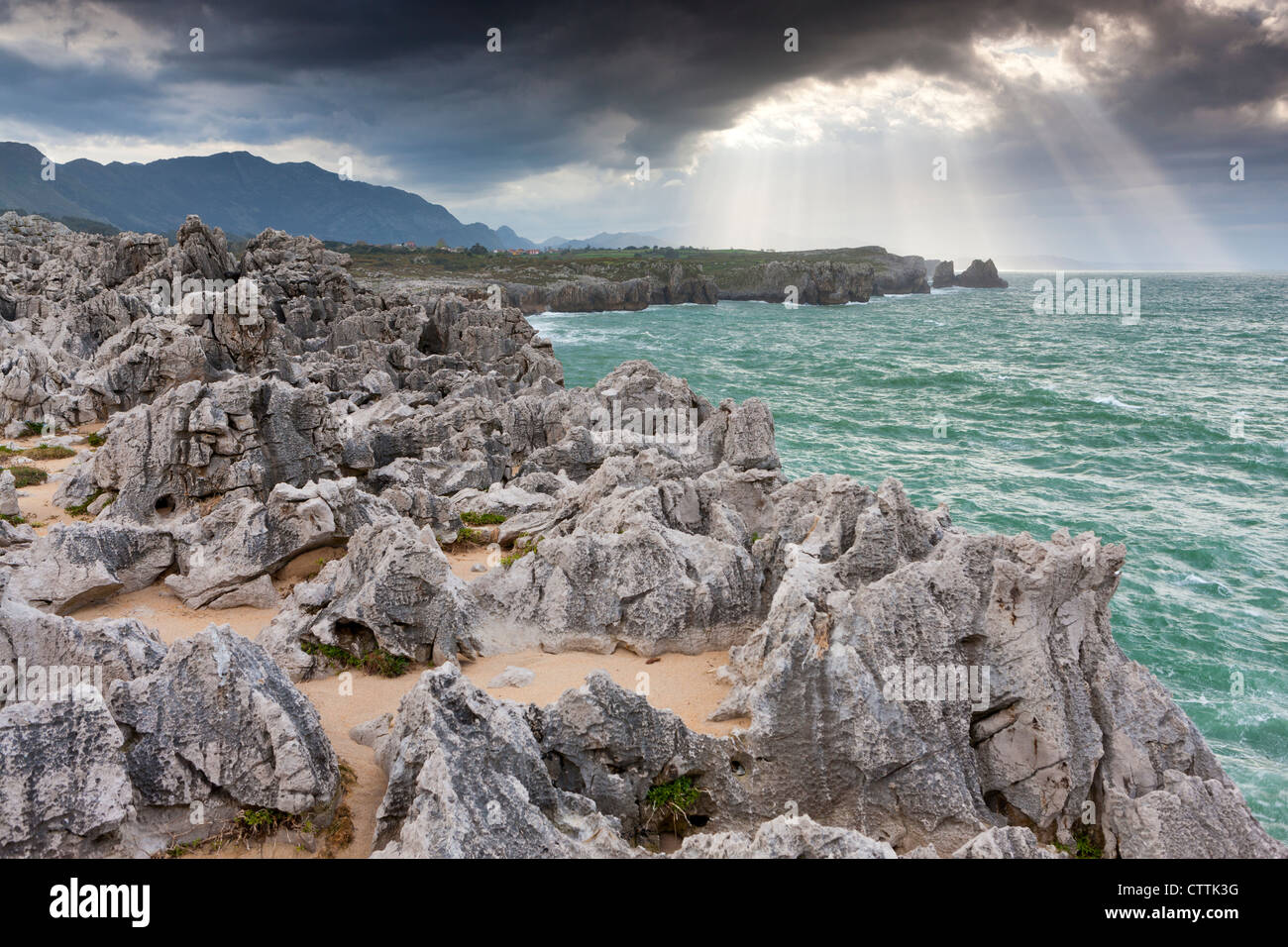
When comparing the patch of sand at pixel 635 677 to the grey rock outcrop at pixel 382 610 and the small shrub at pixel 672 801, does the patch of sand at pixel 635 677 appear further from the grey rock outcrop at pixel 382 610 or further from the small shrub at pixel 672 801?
the small shrub at pixel 672 801

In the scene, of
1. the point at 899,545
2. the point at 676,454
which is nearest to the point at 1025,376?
the point at 676,454

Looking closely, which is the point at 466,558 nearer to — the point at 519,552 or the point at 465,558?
the point at 465,558

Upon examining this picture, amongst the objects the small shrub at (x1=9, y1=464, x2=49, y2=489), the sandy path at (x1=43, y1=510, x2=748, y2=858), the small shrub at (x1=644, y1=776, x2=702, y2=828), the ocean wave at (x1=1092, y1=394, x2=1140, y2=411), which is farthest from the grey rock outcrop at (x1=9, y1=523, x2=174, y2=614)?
the ocean wave at (x1=1092, y1=394, x2=1140, y2=411)

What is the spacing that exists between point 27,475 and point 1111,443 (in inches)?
1850

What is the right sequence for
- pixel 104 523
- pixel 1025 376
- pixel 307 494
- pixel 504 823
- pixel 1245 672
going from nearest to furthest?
pixel 504 823 < pixel 104 523 < pixel 307 494 < pixel 1245 672 < pixel 1025 376

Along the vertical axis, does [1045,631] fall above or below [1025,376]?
below

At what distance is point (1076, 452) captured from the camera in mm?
39781

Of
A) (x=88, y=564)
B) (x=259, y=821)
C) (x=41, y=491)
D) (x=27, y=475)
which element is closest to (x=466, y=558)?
(x=88, y=564)

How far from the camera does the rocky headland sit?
854 cm

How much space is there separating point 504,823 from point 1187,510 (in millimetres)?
32143

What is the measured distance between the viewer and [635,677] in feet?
46.1

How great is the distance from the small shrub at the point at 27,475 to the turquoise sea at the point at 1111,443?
27.6 metres

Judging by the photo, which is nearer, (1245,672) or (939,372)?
(1245,672)
